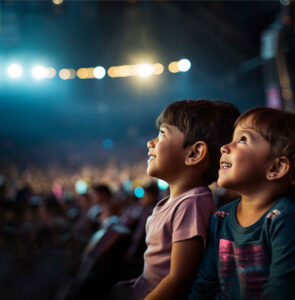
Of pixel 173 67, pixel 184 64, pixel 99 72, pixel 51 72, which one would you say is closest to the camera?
pixel 184 64

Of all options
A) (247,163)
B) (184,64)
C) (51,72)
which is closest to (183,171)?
(247,163)

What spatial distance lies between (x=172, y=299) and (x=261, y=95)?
33.0 ft

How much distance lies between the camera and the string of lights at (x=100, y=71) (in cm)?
1162

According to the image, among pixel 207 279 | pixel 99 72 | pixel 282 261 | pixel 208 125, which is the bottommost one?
pixel 207 279

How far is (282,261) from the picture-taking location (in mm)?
823

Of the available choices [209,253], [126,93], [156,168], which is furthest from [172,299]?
[126,93]

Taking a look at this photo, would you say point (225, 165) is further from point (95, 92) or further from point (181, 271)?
point (95, 92)

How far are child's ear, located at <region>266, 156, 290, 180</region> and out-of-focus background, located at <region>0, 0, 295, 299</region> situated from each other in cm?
127

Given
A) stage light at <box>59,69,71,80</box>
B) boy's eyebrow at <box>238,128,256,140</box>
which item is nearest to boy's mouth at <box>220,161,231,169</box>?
boy's eyebrow at <box>238,128,256,140</box>

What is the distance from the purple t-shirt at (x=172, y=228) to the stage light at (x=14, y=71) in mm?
12364

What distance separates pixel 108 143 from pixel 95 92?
12.4ft

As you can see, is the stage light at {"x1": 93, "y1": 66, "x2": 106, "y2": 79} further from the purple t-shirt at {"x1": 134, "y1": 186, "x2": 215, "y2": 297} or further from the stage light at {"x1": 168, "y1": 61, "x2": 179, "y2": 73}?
the purple t-shirt at {"x1": 134, "y1": 186, "x2": 215, "y2": 297}

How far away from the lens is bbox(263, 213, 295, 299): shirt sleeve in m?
0.81

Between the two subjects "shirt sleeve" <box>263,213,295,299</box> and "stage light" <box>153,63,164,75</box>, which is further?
"stage light" <box>153,63,164,75</box>
